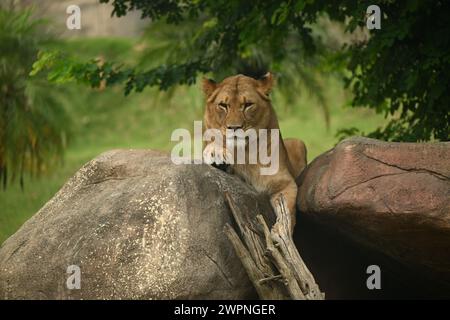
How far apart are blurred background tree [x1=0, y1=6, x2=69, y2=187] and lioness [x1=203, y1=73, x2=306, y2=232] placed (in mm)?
5503

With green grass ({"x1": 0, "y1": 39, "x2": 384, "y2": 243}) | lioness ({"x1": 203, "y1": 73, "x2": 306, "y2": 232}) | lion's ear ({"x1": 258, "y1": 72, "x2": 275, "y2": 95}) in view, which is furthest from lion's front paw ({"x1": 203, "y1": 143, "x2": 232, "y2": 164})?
green grass ({"x1": 0, "y1": 39, "x2": 384, "y2": 243})

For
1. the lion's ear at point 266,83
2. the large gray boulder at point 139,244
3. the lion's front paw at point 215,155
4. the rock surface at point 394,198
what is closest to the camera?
the large gray boulder at point 139,244

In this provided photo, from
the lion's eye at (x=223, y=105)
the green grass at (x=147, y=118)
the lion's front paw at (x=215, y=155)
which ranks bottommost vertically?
the green grass at (x=147, y=118)

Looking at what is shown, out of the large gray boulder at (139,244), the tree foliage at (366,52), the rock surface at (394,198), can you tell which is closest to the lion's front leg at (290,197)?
the rock surface at (394,198)

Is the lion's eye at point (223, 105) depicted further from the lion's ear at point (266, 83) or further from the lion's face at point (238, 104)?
the lion's ear at point (266, 83)

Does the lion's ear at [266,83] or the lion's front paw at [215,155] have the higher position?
the lion's ear at [266,83]

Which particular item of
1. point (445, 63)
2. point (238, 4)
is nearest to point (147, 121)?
point (238, 4)

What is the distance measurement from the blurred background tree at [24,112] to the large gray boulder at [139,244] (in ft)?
18.3

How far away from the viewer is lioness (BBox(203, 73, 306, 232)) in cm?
686

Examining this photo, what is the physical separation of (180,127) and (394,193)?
1436 cm

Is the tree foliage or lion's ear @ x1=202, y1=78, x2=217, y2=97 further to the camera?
the tree foliage

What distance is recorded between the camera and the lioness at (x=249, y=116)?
6855 millimetres

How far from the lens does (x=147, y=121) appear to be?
2114cm

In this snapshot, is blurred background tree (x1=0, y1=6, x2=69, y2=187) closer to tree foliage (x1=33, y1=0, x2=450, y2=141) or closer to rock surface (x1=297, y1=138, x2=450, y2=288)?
tree foliage (x1=33, y1=0, x2=450, y2=141)
